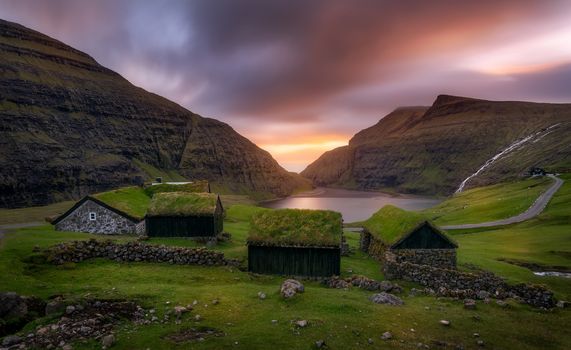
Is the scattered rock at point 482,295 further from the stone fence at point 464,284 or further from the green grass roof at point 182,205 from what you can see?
the green grass roof at point 182,205

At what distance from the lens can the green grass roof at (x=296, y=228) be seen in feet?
103

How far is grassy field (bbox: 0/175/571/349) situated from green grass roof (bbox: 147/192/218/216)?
39.5 feet

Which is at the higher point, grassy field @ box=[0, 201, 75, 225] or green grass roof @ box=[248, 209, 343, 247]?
green grass roof @ box=[248, 209, 343, 247]

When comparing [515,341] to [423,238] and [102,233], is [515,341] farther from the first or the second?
[102,233]

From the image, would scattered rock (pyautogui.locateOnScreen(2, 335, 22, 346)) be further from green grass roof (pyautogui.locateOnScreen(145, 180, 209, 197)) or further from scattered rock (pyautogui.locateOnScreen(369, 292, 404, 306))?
green grass roof (pyautogui.locateOnScreen(145, 180, 209, 197))

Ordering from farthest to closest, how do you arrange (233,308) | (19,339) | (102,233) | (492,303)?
(102,233), (492,303), (233,308), (19,339)

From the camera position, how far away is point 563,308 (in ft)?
76.1

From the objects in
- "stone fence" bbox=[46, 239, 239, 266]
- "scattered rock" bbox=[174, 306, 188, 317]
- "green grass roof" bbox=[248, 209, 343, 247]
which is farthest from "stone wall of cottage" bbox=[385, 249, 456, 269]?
"scattered rock" bbox=[174, 306, 188, 317]

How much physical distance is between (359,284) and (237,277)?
9.23 metres

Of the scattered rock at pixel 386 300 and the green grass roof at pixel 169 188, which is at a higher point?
the green grass roof at pixel 169 188

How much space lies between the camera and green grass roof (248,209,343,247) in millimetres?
31344

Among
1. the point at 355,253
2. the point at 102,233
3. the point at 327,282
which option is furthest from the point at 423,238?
the point at 102,233

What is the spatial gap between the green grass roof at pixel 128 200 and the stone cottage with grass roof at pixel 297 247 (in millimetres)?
21054

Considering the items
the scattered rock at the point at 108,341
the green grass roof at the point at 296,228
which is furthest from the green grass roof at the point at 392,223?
the scattered rock at the point at 108,341
